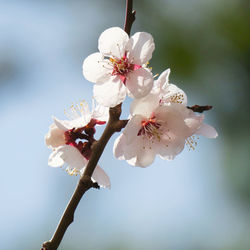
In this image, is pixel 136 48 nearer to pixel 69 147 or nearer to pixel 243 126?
pixel 69 147

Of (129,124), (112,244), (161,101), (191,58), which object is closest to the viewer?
(129,124)

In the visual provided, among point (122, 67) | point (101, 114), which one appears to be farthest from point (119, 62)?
point (101, 114)

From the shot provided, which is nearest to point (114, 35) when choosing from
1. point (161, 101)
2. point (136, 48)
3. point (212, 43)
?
point (136, 48)

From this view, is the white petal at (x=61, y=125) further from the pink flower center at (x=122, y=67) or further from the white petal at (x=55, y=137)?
the pink flower center at (x=122, y=67)

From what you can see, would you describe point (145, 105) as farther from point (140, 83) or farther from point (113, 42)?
A: point (113, 42)

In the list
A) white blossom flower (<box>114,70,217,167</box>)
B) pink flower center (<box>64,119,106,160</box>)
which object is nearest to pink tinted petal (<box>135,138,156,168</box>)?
white blossom flower (<box>114,70,217,167</box>)

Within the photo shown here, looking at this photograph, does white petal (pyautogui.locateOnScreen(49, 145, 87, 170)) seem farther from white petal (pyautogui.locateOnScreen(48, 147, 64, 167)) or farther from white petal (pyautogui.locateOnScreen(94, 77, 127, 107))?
white petal (pyautogui.locateOnScreen(94, 77, 127, 107))

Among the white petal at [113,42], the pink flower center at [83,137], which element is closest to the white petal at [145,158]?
the pink flower center at [83,137]
